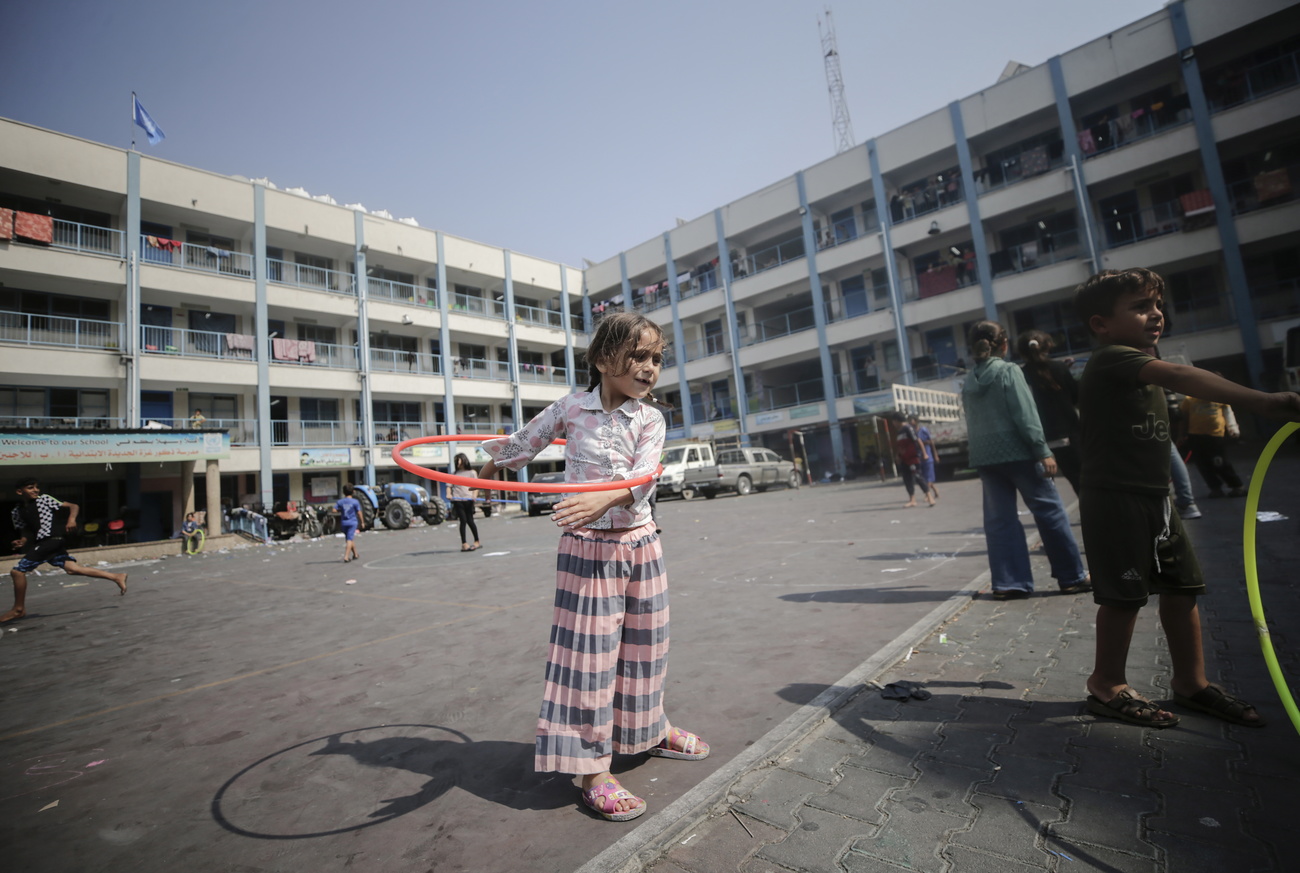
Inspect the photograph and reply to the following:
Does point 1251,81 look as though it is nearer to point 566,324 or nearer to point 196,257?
point 566,324

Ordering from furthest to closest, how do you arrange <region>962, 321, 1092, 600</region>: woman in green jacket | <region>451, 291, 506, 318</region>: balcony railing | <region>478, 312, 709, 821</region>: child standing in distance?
<region>451, 291, 506, 318</region>: balcony railing < <region>962, 321, 1092, 600</region>: woman in green jacket < <region>478, 312, 709, 821</region>: child standing in distance

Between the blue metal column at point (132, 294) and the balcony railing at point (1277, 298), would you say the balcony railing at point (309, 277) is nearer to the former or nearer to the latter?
the blue metal column at point (132, 294)

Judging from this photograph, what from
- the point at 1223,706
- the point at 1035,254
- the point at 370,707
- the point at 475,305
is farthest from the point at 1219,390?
the point at 475,305

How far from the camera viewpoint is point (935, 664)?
3141 millimetres

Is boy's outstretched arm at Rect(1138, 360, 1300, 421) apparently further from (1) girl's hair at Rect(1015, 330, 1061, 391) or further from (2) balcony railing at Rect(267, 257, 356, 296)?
(2) balcony railing at Rect(267, 257, 356, 296)

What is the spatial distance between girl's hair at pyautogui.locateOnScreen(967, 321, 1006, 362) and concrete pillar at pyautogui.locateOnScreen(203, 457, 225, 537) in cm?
2279

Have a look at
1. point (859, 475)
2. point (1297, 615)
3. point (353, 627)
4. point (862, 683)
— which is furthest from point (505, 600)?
point (859, 475)

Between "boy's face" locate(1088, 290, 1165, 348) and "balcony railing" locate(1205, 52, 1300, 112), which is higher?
"balcony railing" locate(1205, 52, 1300, 112)

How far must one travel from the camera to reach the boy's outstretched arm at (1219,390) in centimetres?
167

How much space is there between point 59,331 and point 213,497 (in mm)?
9255

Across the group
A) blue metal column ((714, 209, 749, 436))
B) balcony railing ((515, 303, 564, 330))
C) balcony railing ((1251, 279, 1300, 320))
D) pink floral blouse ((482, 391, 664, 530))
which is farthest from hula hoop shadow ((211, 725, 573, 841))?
balcony railing ((515, 303, 564, 330))

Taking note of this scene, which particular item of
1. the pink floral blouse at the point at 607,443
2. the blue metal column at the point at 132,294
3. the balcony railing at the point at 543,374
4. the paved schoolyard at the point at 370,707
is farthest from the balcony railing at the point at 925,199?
the blue metal column at the point at 132,294

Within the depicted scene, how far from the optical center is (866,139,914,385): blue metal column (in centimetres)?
2781

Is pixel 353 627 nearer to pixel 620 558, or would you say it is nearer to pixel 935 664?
pixel 620 558
